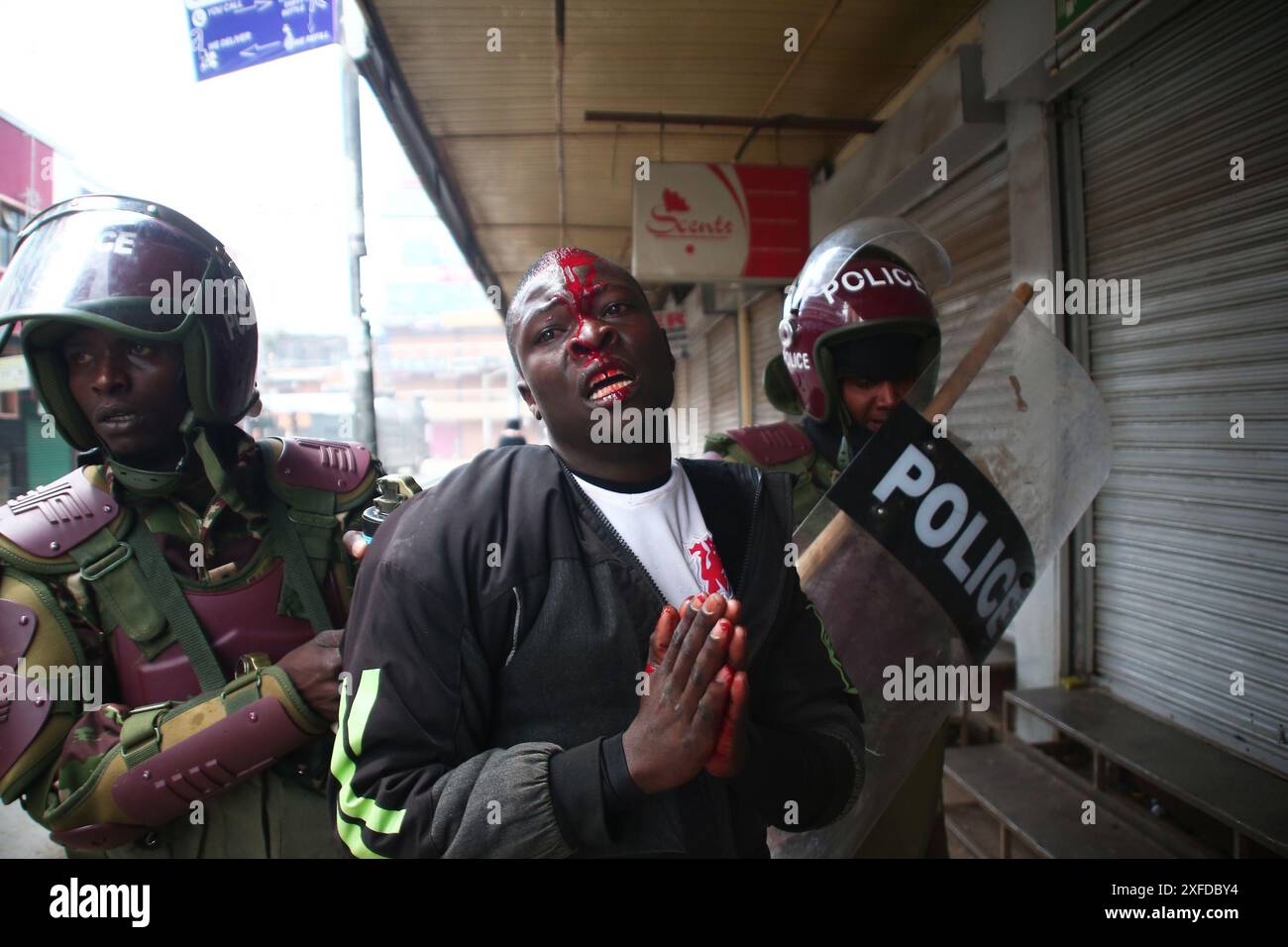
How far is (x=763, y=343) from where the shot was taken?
1039 centimetres

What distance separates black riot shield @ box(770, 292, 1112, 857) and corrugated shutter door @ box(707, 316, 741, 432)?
978 cm

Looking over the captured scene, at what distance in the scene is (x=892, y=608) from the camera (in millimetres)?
1699

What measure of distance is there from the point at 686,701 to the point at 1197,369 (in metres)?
3.76

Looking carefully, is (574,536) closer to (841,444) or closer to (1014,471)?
(1014,471)

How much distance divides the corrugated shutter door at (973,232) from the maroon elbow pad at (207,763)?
4110mm

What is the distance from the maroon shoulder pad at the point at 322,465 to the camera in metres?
2.06

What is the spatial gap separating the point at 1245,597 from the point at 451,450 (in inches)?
729

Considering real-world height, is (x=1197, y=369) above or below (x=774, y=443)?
above
